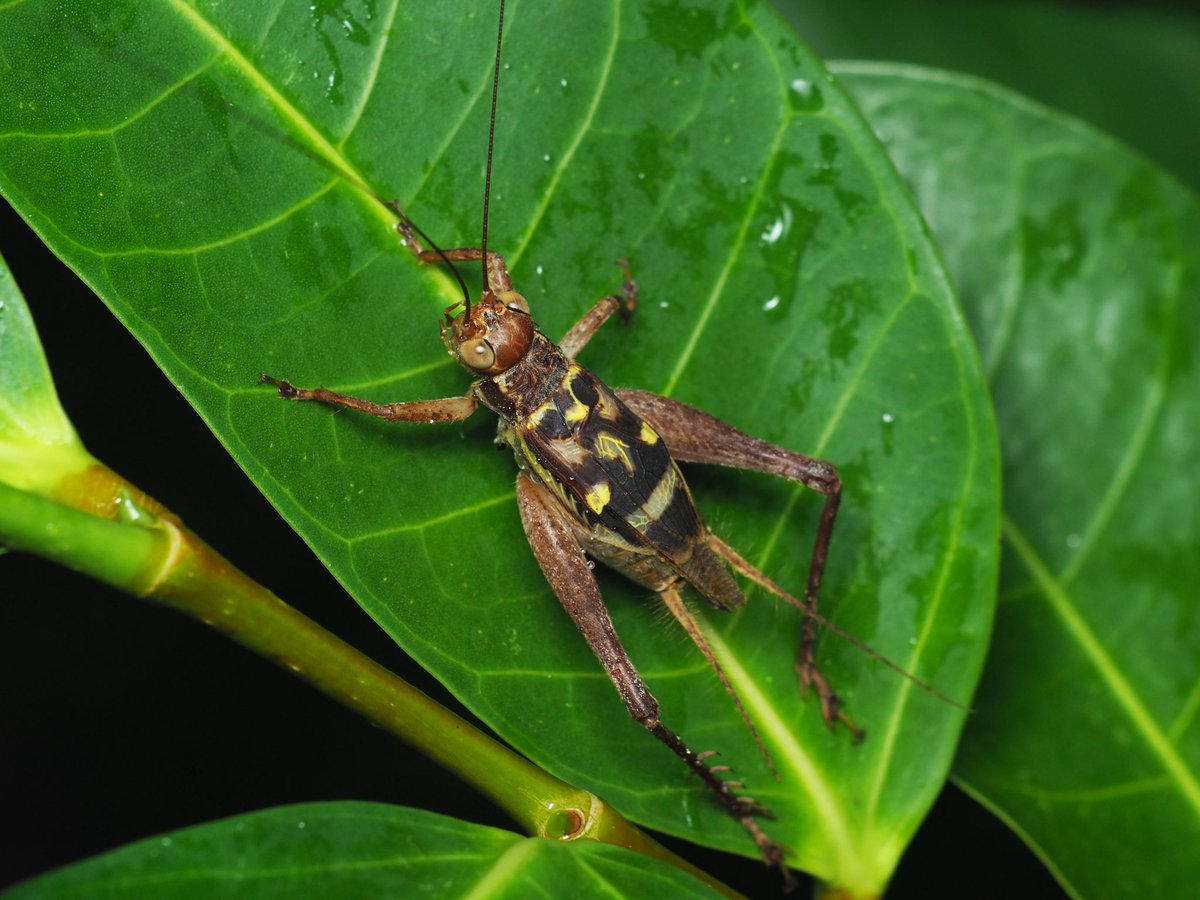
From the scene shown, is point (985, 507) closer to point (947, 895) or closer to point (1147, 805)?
point (1147, 805)

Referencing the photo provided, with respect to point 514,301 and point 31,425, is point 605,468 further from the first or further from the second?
point 31,425

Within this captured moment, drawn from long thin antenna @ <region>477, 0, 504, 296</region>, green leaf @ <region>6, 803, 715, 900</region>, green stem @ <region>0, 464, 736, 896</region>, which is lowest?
green leaf @ <region>6, 803, 715, 900</region>

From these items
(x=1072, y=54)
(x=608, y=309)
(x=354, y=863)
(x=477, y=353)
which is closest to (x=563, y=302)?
(x=608, y=309)

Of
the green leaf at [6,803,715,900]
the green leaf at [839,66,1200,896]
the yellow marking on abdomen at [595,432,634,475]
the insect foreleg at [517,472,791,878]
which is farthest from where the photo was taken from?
the yellow marking on abdomen at [595,432,634,475]

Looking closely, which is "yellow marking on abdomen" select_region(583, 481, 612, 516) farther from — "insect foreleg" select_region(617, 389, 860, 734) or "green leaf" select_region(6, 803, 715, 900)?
"green leaf" select_region(6, 803, 715, 900)

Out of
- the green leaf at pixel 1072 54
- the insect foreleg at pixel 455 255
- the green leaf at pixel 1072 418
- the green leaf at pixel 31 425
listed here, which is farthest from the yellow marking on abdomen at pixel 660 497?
the green leaf at pixel 1072 54

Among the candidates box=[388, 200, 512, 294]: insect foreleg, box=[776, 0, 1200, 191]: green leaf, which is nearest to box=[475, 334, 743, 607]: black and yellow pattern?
box=[388, 200, 512, 294]: insect foreleg

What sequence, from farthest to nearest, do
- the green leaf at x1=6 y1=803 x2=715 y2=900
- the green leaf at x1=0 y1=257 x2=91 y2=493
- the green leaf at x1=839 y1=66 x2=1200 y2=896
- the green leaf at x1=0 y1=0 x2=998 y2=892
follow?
the green leaf at x1=839 y1=66 x2=1200 y2=896, the green leaf at x1=0 y1=0 x2=998 y2=892, the green leaf at x1=0 y1=257 x2=91 y2=493, the green leaf at x1=6 y1=803 x2=715 y2=900

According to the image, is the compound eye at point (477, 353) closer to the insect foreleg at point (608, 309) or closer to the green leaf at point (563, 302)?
the green leaf at point (563, 302)
